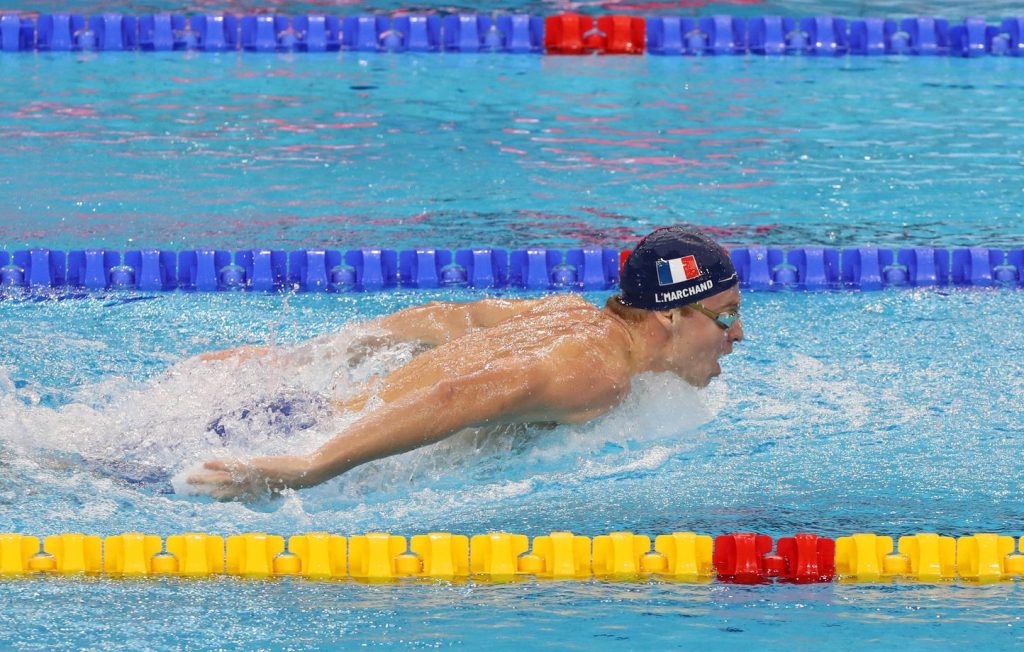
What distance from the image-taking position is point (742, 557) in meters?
3.20

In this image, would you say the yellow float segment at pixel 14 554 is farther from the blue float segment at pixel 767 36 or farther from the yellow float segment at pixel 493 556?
the blue float segment at pixel 767 36

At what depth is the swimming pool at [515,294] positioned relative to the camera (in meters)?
A: 3.08

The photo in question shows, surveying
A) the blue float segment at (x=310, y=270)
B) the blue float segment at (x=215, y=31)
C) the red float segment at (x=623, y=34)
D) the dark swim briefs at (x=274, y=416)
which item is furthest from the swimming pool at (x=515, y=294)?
the red float segment at (x=623, y=34)

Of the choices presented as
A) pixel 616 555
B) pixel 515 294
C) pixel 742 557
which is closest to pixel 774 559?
pixel 742 557

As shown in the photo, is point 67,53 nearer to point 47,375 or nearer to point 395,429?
point 47,375

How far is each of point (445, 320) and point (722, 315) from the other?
82 centimetres

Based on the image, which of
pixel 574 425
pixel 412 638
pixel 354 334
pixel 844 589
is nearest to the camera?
pixel 412 638

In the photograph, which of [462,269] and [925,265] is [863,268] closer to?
[925,265]

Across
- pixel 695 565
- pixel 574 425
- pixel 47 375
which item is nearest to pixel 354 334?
pixel 574 425

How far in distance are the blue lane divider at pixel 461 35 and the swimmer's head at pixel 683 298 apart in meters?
5.80

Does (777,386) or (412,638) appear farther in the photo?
(777,386)

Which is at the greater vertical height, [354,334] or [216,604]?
[354,334]

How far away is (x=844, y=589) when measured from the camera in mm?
3164

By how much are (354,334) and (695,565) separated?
50.6 inches
